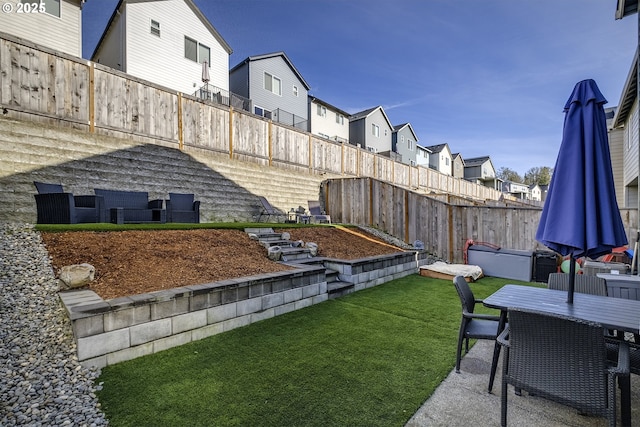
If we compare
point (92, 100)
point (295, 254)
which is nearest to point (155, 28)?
point (92, 100)

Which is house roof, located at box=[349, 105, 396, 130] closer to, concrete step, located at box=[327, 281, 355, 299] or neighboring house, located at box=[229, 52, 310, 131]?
neighboring house, located at box=[229, 52, 310, 131]

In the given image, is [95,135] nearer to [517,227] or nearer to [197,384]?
[197,384]

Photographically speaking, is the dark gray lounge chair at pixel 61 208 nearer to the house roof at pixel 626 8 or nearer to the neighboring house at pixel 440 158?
the house roof at pixel 626 8

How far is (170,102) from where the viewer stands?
8672 millimetres

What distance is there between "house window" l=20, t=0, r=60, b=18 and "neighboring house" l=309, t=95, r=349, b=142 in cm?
1373

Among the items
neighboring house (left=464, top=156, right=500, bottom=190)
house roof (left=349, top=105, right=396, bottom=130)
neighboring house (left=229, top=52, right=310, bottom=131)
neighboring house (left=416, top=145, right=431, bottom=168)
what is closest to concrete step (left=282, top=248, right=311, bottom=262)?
neighboring house (left=229, top=52, right=310, bottom=131)

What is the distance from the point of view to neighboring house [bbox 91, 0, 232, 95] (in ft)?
44.9

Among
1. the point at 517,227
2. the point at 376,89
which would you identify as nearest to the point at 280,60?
the point at 376,89

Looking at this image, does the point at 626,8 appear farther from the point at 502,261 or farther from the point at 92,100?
the point at 92,100

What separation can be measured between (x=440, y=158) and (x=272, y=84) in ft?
76.3

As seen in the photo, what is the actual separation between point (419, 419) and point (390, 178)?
16.0 meters

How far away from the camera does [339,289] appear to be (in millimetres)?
5355

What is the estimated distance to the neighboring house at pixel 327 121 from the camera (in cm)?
2206

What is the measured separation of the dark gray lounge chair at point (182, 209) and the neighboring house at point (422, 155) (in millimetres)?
28878
